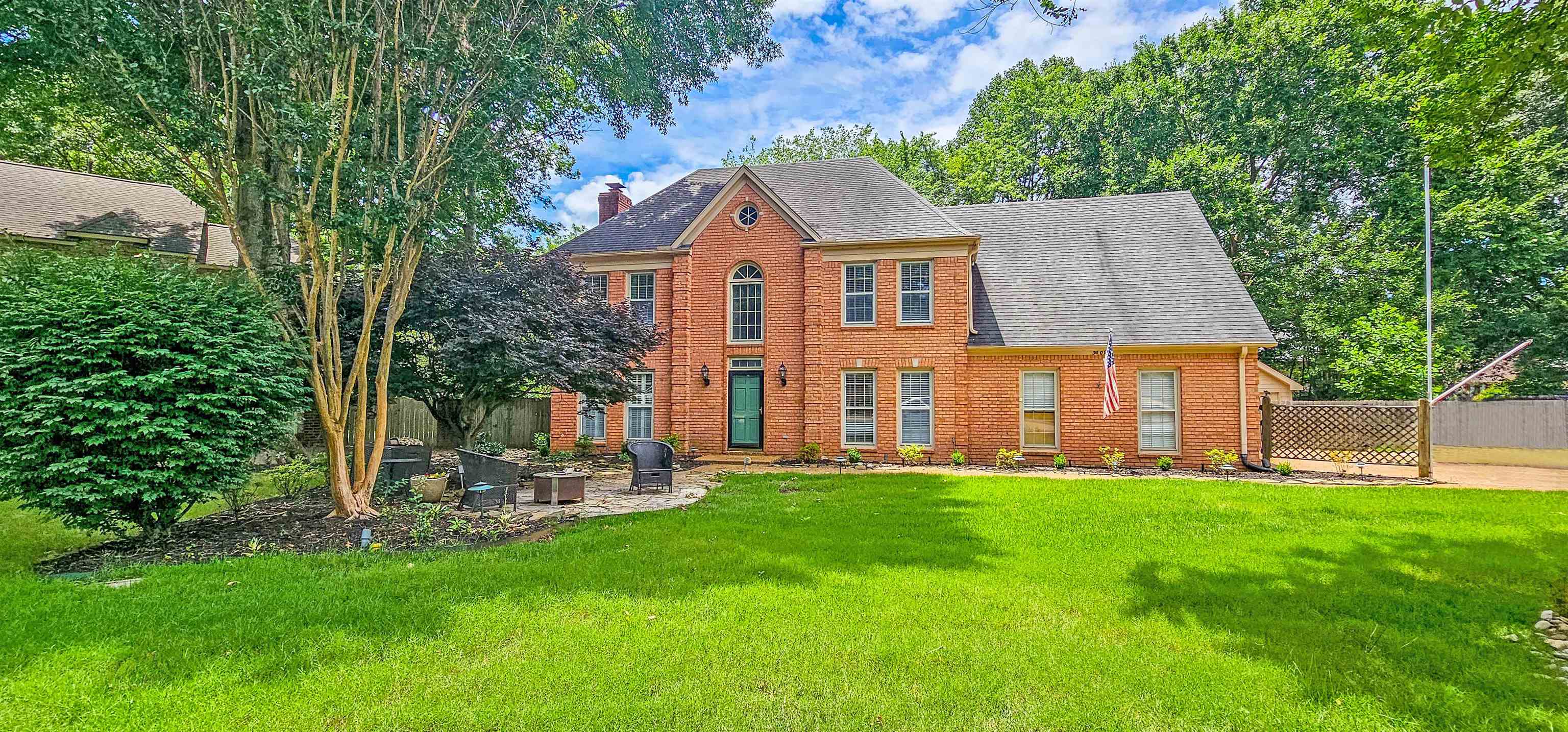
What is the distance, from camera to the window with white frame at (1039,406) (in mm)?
13766

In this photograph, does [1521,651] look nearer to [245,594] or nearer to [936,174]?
[245,594]

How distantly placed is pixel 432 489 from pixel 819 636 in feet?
21.6

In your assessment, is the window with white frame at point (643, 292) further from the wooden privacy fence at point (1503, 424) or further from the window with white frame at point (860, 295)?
the wooden privacy fence at point (1503, 424)

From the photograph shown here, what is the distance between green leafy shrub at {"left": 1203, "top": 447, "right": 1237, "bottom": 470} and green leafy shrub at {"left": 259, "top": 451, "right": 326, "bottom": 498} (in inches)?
620

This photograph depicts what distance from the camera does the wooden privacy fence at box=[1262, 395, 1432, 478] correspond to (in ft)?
40.1

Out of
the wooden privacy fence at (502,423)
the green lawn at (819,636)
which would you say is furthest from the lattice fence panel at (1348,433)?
the wooden privacy fence at (502,423)

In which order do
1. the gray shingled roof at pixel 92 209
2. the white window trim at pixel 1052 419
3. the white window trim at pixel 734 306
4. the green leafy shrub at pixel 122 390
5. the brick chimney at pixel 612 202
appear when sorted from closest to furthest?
1. the green leafy shrub at pixel 122 390
2. the gray shingled roof at pixel 92 209
3. the white window trim at pixel 1052 419
4. the white window trim at pixel 734 306
5. the brick chimney at pixel 612 202

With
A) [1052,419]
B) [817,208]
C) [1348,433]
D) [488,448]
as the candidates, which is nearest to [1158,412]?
[1052,419]

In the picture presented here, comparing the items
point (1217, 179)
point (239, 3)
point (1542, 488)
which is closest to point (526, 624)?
point (239, 3)

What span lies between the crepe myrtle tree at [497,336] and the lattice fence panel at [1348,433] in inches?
542

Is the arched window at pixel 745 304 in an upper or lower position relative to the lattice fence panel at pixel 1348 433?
upper

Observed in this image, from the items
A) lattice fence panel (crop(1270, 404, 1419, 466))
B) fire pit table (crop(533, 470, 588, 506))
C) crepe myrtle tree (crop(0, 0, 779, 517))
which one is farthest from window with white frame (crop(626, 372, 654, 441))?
lattice fence panel (crop(1270, 404, 1419, 466))

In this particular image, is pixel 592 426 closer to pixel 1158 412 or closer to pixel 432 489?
pixel 432 489

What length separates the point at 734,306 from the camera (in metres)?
15.1
